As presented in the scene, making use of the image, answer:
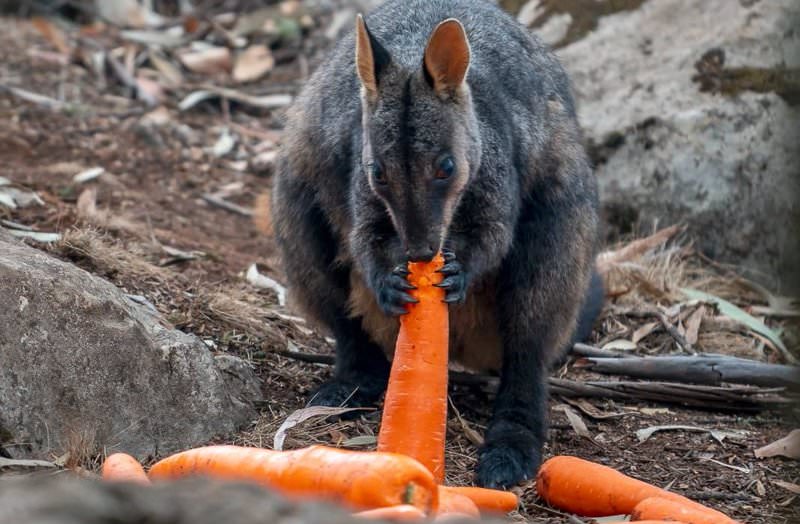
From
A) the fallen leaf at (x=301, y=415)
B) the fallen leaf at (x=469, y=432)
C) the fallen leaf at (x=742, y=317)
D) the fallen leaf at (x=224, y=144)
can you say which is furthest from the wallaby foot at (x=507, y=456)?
the fallen leaf at (x=224, y=144)

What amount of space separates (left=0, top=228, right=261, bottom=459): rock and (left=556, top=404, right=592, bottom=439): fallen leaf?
157cm

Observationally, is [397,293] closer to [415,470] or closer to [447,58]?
[447,58]

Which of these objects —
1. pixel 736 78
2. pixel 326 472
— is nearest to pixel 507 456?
pixel 326 472

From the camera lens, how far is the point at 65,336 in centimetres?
438

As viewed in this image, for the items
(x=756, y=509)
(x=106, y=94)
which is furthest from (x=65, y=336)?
(x=106, y=94)

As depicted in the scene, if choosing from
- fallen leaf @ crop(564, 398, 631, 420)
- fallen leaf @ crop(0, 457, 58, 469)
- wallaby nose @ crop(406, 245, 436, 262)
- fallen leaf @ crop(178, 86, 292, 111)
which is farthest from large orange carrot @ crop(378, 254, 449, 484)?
fallen leaf @ crop(178, 86, 292, 111)

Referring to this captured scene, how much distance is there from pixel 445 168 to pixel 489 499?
1188 millimetres

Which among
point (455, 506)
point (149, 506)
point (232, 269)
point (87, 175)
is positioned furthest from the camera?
point (87, 175)

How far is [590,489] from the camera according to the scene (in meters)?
4.26

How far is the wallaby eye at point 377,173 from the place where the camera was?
4316mm

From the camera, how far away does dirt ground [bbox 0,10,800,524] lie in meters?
5.02

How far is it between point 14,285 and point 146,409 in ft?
2.21

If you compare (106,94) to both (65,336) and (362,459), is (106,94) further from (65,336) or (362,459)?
(362,459)

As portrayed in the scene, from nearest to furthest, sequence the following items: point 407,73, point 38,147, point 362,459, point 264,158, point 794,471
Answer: point 362,459 < point 407,73 < point 794,471 < point 38,147 < point 264,158
